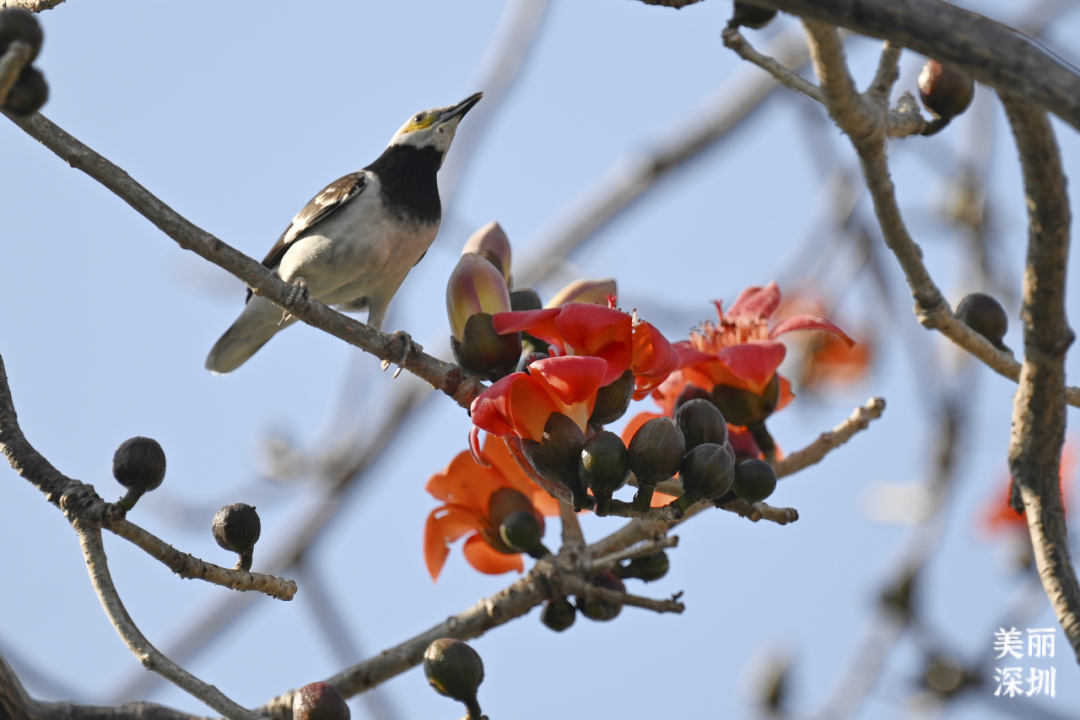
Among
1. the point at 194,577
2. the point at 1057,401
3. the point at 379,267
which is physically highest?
the point at 379,267

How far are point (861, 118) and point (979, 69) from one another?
91 centimetres

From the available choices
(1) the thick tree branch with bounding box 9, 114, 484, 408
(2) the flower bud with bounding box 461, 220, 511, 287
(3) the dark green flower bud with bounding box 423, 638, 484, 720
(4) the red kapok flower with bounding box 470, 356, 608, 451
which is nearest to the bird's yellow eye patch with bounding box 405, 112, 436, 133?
(2) the flower bud with bounding box 461, 220, 511, 287

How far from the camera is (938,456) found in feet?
13.0

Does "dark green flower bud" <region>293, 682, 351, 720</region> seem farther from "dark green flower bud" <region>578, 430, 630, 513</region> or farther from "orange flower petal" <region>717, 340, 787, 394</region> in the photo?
"orange flower petal" <region>717, 340, 787, 394</region>

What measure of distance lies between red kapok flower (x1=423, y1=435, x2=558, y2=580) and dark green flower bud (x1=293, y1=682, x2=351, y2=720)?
0.71 meters

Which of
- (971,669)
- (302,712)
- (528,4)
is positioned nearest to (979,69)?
(302,712)

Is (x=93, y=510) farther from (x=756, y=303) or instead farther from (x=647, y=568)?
(x=756, y=303)

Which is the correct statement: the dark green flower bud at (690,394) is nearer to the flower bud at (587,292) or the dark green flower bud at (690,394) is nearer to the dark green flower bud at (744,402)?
the dark green flower bud at (744,402)

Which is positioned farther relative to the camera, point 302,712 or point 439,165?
point 439,165

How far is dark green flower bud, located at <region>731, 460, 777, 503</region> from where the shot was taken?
1913mm

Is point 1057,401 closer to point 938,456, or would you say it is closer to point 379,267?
point 938,456

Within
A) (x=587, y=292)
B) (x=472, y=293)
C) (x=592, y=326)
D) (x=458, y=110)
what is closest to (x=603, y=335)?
(x=592, y=326)

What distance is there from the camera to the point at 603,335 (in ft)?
6.15

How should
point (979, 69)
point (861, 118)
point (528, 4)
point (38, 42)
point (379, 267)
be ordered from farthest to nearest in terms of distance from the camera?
point (528, 4) → point (379, 267) → point (861, 118) → point (38, 42) → point (979, 69)
